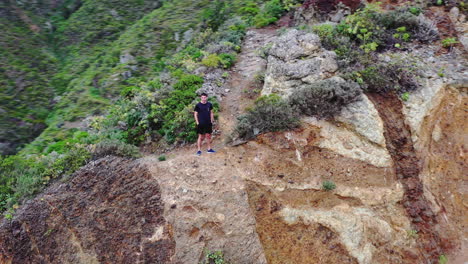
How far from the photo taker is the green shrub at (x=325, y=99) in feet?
30.5

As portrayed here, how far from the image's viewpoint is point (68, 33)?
2289 centimetres

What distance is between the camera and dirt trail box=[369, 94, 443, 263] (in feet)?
27.7

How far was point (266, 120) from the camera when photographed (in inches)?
361

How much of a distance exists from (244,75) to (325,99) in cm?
405

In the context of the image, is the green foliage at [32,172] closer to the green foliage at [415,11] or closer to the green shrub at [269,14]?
the green shrub at [269,14]

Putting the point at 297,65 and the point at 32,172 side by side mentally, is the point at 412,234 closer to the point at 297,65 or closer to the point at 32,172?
the point at 297,65

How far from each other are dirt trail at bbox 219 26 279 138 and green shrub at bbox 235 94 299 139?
2.46 feet

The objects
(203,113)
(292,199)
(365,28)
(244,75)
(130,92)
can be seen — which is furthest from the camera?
(130,92)

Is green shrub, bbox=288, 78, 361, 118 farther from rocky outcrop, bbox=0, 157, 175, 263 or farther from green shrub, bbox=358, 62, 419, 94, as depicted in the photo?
rocky outcrop, bbox=0, 157, 175, 263

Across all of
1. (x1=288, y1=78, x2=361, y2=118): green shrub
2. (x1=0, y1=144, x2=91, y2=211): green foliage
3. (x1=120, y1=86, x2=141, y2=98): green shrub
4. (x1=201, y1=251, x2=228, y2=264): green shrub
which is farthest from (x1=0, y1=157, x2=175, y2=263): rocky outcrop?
(x1=120, y1=86, x2=141, y2=98): green shrub

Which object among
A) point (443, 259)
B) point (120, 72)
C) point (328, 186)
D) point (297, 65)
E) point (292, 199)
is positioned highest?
point (297, 65)

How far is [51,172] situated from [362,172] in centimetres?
863

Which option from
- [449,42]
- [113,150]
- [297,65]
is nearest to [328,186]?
[297,65]

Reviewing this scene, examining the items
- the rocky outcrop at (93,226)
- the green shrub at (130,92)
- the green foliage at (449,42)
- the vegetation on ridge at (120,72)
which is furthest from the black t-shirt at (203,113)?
the green foliage at (449,42)
